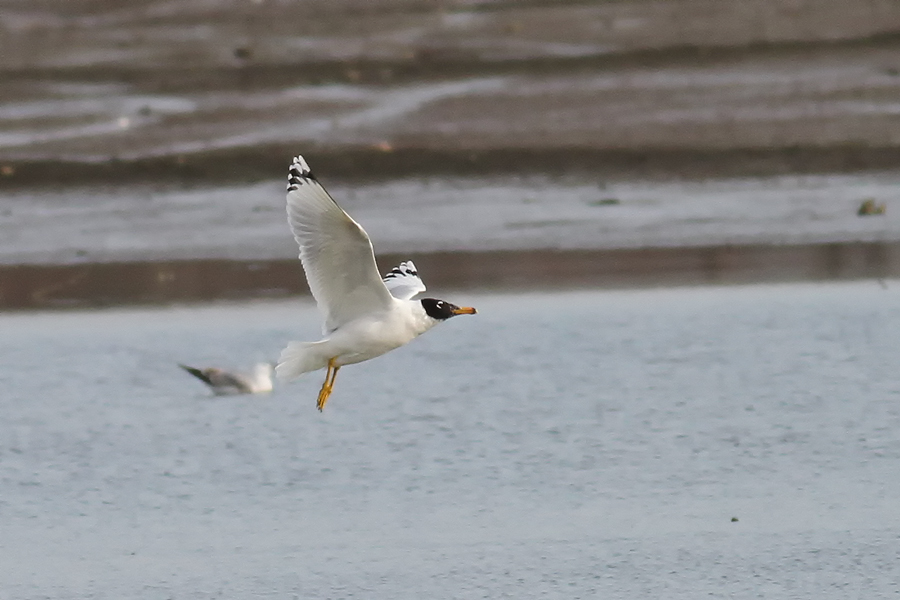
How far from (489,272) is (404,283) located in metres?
4.55

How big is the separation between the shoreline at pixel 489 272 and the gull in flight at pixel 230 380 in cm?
208

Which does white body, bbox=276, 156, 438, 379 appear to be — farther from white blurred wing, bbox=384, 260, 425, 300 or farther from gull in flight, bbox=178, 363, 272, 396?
gull in flight, bbox=178, 363, 272, 396

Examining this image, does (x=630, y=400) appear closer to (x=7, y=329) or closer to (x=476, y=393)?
(x=476, y=393)

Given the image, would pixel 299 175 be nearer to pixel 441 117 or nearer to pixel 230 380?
pixel 230 380

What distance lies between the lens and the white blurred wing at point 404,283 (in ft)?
26.3

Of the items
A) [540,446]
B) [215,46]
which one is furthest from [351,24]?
[540,446]

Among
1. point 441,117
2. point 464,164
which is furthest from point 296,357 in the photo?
A: point 441,117

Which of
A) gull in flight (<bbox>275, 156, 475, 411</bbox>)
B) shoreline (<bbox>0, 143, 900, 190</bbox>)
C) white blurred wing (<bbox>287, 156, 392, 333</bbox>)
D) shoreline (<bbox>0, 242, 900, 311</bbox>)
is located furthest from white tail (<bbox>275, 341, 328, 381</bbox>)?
shoreline (<bbox>0, 143, 900, 190</bbox>)

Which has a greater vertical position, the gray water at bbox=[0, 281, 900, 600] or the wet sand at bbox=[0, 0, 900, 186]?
the wet sand at bbox=[0, 0, 900, 186]

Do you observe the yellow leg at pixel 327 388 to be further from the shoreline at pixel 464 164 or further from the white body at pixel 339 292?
the shoreline at pixel 464 164

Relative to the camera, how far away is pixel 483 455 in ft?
29.7

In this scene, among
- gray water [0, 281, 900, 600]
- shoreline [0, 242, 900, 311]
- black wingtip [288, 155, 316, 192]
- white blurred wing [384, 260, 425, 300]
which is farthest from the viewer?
shoreline [0, 242, 900, 311]

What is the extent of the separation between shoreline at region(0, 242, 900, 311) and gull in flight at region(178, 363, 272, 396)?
6.83ft

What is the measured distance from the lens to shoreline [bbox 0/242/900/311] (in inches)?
489
